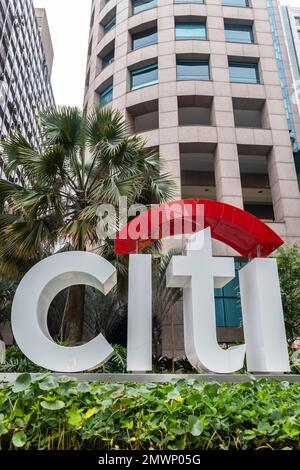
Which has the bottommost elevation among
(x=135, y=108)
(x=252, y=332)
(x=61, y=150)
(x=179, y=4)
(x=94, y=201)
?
(x=252, y=332)

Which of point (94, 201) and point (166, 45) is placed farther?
point (166, 45)

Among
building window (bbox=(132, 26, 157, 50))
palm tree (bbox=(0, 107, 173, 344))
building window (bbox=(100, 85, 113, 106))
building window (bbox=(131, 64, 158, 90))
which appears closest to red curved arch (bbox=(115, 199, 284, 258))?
palm tree (bbox=(0, 107, 173, 344))

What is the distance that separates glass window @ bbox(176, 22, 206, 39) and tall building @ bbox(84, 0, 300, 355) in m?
0.06

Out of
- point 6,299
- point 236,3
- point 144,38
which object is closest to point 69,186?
point 6,299

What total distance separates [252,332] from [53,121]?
8892mm

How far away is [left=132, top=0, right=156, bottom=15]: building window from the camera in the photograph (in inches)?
921

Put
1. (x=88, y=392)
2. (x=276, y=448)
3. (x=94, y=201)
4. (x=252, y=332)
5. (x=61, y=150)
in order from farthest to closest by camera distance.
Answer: (x=94, y=201) < (x=61, y=150) < (x=252, y=332) < (x=88, y=392) < (x=276, y=448)

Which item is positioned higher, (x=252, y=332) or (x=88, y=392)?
(x=252, y=332)

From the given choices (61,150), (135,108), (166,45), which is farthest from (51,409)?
(166,45)

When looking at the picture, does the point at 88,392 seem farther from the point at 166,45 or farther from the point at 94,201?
the point at 166,45

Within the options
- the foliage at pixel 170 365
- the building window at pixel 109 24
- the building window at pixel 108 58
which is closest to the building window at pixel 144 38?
the building window at pixel 108 58

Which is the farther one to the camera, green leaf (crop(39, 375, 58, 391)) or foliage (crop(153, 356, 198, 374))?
foliage (crop(153, 356, 198, 374))

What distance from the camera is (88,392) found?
2.86 meters

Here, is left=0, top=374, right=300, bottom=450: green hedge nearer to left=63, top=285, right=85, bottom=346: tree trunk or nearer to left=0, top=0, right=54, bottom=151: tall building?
left=63, top=285, right=85, bottom=346: tree trunk
